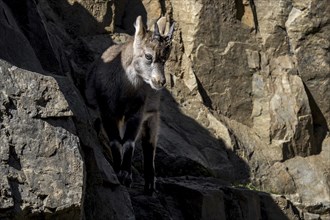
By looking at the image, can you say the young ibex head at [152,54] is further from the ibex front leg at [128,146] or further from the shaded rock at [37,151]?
the shaded rock at [37,151]

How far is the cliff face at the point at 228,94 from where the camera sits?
9.43m

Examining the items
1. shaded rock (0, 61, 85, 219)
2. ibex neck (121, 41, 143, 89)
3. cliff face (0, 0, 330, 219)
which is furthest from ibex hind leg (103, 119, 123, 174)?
shaded rock (0, 61, 85, 219)

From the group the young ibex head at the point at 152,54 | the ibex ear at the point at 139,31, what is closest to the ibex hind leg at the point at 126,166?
the young ibex head at the point at 152,54

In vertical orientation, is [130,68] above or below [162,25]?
below

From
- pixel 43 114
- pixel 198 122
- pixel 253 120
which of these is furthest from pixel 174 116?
pixel 43 114

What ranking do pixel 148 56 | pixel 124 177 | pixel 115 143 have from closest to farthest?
pixel 124 177, pixel 115 143, pixel 148 56

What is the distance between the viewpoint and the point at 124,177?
840cm

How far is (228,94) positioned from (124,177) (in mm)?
4596

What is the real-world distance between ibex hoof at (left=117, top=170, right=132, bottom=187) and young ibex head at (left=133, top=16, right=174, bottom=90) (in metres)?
1.00

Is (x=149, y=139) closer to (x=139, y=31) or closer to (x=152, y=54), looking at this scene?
(x=152, y=54)

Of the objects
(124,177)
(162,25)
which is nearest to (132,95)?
(124,177)

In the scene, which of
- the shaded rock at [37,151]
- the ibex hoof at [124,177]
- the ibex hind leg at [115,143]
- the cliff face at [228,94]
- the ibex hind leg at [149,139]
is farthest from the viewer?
the cliff face at [228,94]

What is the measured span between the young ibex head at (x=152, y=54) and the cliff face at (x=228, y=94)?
35.1 inches

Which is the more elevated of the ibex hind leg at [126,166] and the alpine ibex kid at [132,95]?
the alpine ibex kid at [132,95]
